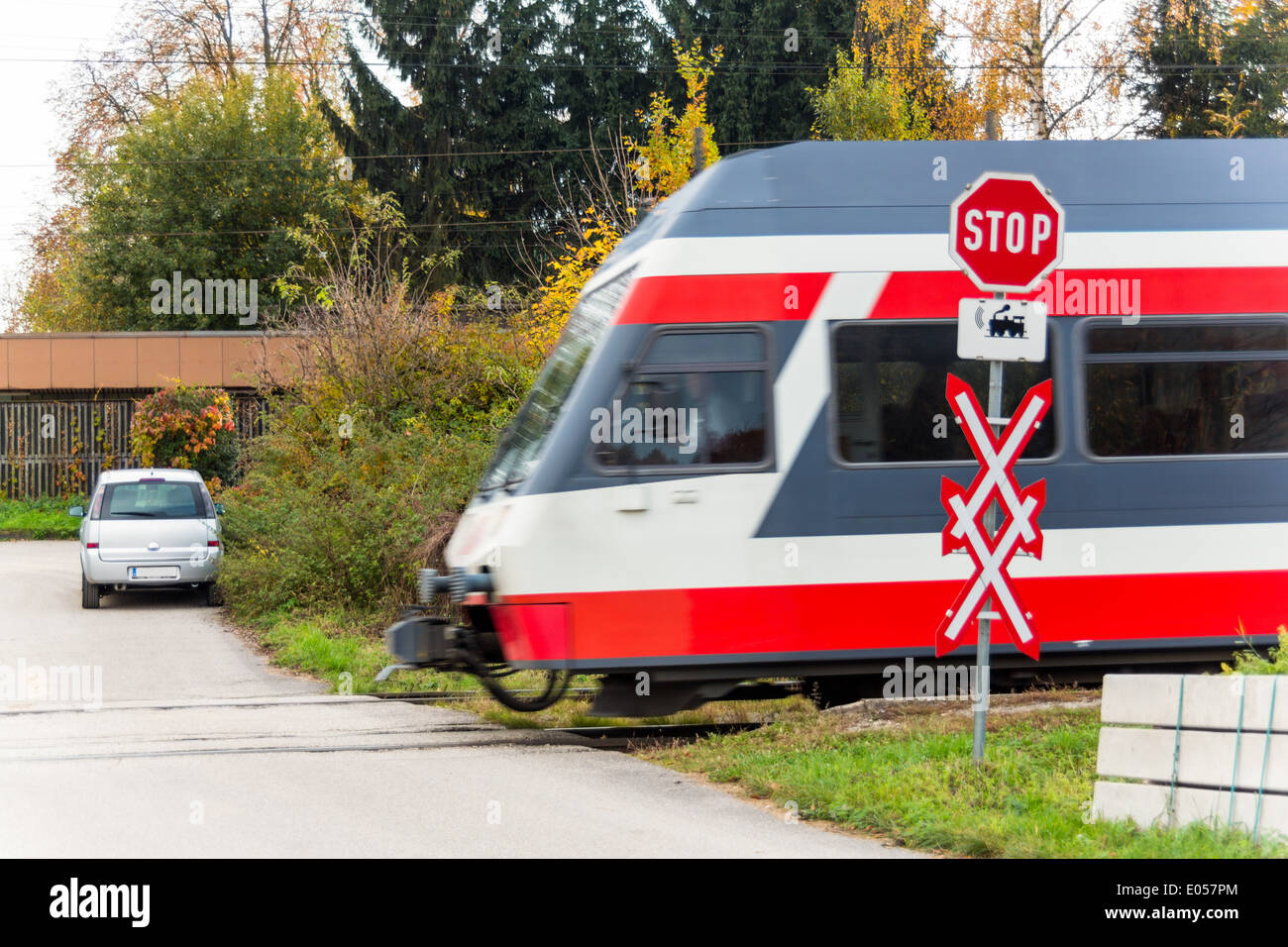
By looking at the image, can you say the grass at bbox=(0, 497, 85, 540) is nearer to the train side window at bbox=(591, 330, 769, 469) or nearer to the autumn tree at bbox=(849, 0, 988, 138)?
the autumn tree at bbox=(849, 0, 988, 138)

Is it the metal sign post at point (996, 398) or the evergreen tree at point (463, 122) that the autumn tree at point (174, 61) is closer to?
the evergreen tree at point (463, 122)

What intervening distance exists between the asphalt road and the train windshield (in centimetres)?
183

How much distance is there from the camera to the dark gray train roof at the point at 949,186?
852 cm

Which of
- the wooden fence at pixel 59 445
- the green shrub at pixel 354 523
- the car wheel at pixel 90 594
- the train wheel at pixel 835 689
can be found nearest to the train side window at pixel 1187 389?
the train wheel at pixel 835 689

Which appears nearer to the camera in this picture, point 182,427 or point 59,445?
point 182,427

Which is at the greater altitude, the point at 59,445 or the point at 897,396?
the point at 897,396

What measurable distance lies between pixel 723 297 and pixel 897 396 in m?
1.31

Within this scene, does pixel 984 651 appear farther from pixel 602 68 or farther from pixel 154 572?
pixel 602 68

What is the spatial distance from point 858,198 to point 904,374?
1208 mm

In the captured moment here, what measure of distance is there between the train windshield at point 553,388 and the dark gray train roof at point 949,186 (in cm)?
53

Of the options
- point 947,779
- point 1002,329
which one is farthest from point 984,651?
point 1002,329

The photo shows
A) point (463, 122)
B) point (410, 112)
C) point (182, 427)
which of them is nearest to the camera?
point (182, 427)

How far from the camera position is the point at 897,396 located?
8.52 metres

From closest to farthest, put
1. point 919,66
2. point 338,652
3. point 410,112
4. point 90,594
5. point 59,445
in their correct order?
1. point 338,652
2. point 90,594
3. point 59,445
4. point 919,66
5. point 410,112
